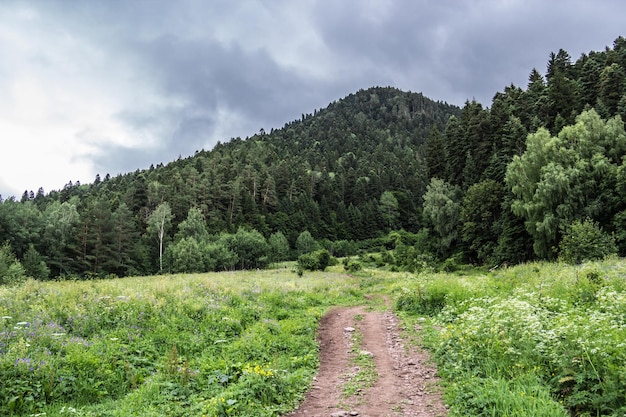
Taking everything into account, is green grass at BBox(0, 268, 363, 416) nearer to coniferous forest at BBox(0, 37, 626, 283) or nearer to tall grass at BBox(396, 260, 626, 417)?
tall grass at BBox(396, 260, 626, 417)

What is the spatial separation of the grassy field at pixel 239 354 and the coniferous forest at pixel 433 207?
14332mm

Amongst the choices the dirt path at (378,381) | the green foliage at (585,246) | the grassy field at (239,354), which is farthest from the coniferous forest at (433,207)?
the dirt path at (378,381)

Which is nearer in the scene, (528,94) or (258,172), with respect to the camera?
(528,94)

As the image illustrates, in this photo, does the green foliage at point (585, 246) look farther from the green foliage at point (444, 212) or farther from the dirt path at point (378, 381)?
the green foliage at point (444, 212)

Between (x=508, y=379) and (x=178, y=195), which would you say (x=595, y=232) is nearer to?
(x=508, y=379)

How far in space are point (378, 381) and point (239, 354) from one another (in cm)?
365

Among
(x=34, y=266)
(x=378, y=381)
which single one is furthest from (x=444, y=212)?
(x=34, y=266)

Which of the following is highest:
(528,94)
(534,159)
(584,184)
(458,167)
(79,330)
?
(528,94)

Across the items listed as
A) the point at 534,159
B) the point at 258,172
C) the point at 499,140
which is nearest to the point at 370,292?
the point at 534,159

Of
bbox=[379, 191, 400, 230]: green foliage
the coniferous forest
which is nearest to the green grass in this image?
the coniferous forest

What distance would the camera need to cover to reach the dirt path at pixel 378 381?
6723mm

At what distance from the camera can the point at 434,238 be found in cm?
6550

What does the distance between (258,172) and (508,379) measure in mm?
131596

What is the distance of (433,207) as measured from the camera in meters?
60.4
